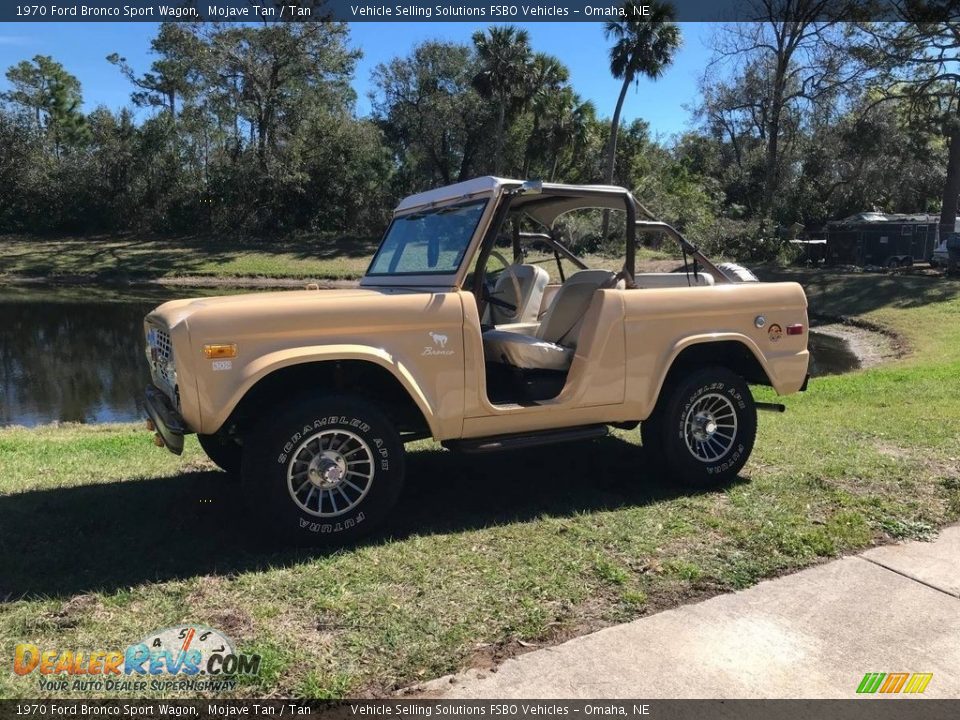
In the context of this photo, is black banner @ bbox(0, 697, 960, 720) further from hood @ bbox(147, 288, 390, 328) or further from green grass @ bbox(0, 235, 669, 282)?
green grass @ bbox(0, 235, 669, 282)

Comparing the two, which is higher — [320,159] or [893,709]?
[320,159]

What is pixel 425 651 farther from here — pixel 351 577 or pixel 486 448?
pixel 486 448

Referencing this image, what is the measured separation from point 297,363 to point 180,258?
116ft

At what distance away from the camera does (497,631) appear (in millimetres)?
3432

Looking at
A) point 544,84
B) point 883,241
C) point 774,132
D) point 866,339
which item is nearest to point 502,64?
point 544,84

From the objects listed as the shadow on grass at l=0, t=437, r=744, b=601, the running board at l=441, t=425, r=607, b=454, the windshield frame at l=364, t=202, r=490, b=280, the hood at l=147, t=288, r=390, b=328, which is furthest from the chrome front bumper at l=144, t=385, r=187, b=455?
the windshield frame at l=364, t=202, r=490, b=280

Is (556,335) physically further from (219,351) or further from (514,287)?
(219,351)

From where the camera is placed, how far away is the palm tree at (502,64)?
37906 mm

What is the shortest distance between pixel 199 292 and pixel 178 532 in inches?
1030

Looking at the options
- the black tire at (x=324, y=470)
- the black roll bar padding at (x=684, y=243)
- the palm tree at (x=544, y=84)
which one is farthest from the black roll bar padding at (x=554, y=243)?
the palm tree at (x=544, y=84)

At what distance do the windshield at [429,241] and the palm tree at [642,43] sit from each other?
28924mm

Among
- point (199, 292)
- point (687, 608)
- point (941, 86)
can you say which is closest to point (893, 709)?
point (687, 608)

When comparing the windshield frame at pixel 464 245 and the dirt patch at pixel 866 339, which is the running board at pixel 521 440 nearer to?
the windshield frame at pixel 464 245

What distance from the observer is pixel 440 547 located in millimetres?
4305
